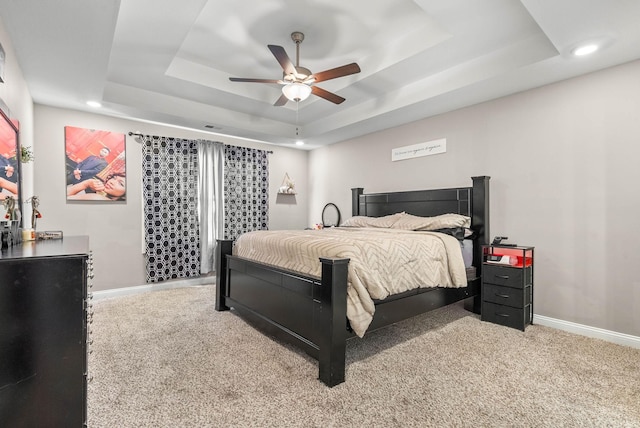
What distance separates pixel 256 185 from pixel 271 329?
330 cm

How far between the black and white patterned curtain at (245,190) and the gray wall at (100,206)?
22.3 inches

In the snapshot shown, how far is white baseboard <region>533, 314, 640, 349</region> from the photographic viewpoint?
271 centimetres

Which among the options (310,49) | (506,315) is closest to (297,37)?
(310,49)

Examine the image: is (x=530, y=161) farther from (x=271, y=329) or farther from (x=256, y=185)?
A: (x=256, y=185)

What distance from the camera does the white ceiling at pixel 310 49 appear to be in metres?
2.22

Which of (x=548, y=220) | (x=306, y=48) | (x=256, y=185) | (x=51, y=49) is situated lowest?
(x=548, y=220)

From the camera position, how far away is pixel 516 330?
303cm

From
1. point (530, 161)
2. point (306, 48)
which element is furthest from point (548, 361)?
point (306, 48)

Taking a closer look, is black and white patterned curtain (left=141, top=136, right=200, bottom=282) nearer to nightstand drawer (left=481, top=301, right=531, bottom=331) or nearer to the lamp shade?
the lamp shade

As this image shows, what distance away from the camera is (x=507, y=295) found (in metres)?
3.12

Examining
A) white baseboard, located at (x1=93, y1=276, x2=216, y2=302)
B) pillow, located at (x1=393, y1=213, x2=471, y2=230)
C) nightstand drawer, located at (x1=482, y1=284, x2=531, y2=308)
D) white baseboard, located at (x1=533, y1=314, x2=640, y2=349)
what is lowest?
white baseboard, located at (x1=533, y1=314, x2=640, y2=349)

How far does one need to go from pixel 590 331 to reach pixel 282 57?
3.81 m

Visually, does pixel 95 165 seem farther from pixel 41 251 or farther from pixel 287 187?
pixel 41 251

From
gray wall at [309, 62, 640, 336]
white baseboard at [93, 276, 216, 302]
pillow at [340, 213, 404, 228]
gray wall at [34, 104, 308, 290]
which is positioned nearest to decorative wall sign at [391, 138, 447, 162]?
gray wall at [309, 62, 640, 336]
